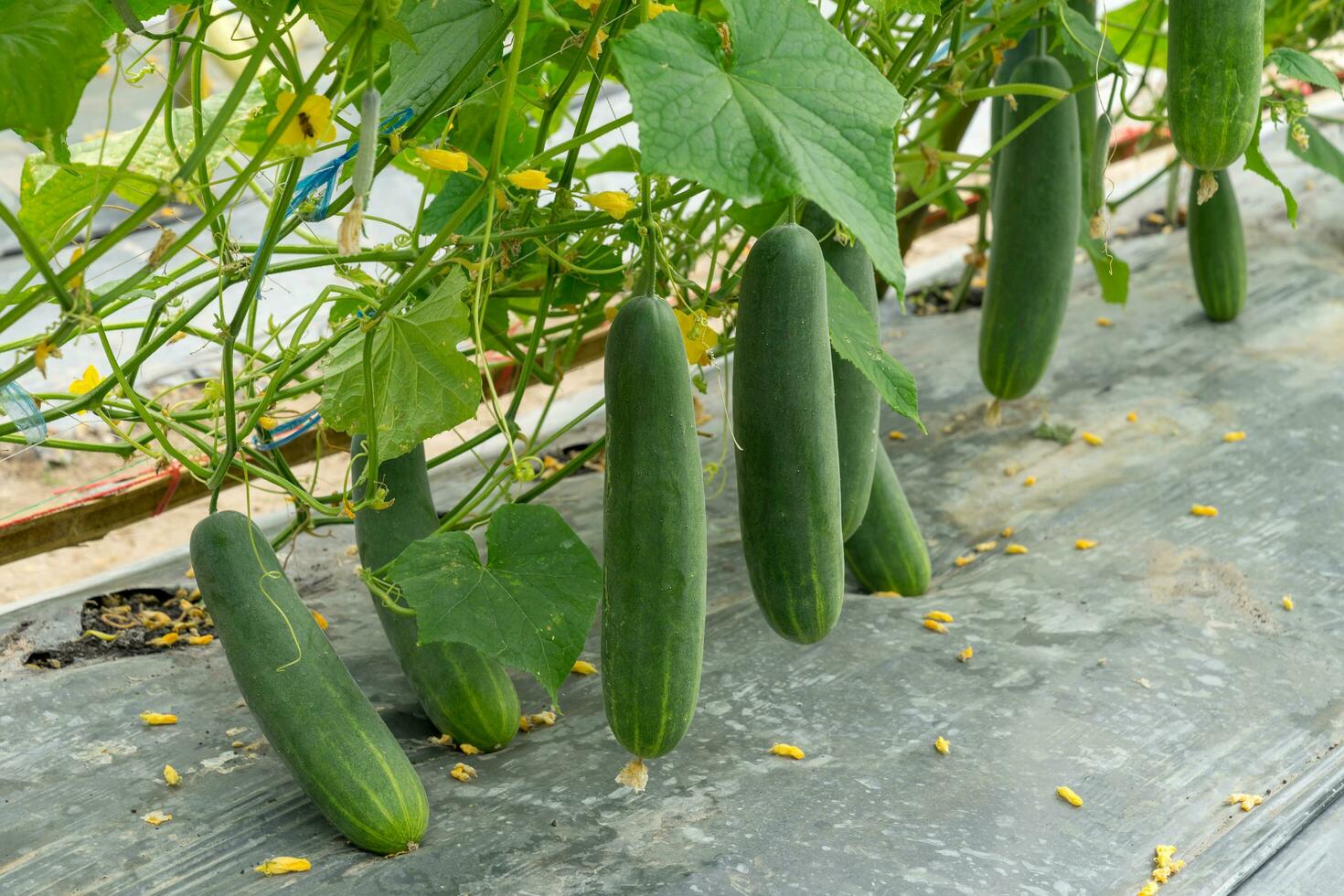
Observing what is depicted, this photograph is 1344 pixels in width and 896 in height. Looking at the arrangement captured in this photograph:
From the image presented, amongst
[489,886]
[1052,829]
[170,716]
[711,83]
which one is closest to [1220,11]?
[711,83]

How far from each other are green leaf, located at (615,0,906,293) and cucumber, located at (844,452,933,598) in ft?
2.99

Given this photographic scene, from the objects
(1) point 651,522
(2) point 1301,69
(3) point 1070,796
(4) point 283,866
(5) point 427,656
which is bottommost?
(3) point 1070,796

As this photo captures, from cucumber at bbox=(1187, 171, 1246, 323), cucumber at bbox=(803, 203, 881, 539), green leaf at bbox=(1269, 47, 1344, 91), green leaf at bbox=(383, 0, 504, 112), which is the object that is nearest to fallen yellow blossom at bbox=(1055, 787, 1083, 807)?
cucumber at bbox=(803, 203, 881, 539)

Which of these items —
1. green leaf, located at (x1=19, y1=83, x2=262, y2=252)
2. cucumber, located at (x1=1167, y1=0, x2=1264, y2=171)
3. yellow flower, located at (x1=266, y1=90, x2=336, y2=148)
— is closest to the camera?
yellow flower, located at (x1=266, y1=90, x2=336, y2=148)

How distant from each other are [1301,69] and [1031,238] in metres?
0.43

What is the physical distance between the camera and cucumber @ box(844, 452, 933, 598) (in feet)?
6.12

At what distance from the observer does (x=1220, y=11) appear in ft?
4.14

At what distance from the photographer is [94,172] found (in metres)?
1.26

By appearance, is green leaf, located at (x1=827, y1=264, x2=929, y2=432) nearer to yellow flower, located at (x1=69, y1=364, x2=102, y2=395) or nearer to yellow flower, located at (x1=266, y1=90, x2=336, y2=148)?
yellow flower, located at (x1=266, y1=90, x2=336, y2=148)

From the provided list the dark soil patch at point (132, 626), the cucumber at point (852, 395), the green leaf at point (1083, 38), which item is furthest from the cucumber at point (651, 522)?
the dark soil patch at point (132, 626)

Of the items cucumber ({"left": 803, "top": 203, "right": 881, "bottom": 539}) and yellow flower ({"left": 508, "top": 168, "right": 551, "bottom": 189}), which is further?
cucumber ({"left": 803, "top": 203, "right": 881, "bottom": 539})

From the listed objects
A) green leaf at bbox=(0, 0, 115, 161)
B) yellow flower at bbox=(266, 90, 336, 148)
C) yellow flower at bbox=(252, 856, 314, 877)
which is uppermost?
green leaf at bbox=(0, 0, 115, 161)

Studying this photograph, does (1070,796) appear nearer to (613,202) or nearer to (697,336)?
(697,336)

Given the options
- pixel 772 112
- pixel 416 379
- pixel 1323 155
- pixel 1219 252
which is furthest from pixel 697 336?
pixel 1219 252
